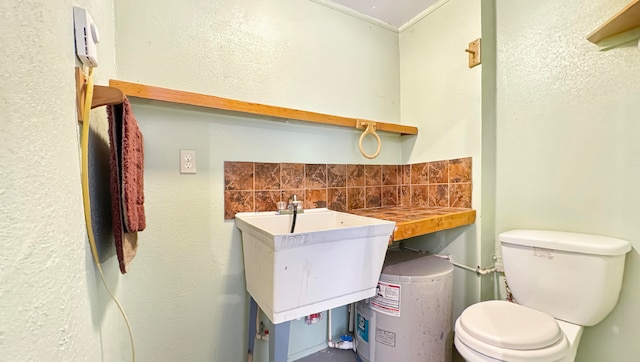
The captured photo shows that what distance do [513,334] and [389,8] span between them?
73.9 inches

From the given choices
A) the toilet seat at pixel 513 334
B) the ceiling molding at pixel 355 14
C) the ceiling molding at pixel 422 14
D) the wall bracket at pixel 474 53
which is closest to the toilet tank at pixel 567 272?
the toilet seat at pixel 513 334

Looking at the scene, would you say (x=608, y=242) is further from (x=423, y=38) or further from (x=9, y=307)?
(x=9, y=307)

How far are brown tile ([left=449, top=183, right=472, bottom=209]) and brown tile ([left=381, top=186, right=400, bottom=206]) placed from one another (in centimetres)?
39

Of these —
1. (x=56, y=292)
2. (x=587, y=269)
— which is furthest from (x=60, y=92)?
(x=587, y=269)

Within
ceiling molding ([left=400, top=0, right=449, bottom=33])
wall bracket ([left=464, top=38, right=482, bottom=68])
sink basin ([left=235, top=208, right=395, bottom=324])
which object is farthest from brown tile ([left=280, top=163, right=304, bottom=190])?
ceiling molding ([left=400, top=0, right=449, bottom=33])

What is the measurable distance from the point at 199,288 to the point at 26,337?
93cm

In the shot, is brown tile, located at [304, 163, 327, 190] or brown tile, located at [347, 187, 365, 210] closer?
brown tile, located at [304, 163, 327, 190]

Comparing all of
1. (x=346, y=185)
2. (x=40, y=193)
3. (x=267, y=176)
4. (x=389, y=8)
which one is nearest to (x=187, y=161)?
(x=267, y=176)

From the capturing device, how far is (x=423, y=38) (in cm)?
171

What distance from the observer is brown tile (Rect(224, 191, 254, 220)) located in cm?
123

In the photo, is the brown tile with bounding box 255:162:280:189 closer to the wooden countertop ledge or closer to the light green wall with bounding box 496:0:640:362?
the wooden countertop ledge

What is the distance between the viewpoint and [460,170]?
1.49 meters

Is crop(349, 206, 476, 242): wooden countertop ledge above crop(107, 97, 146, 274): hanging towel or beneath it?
beneath

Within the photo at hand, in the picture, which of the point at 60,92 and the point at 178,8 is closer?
the point at 60,92
